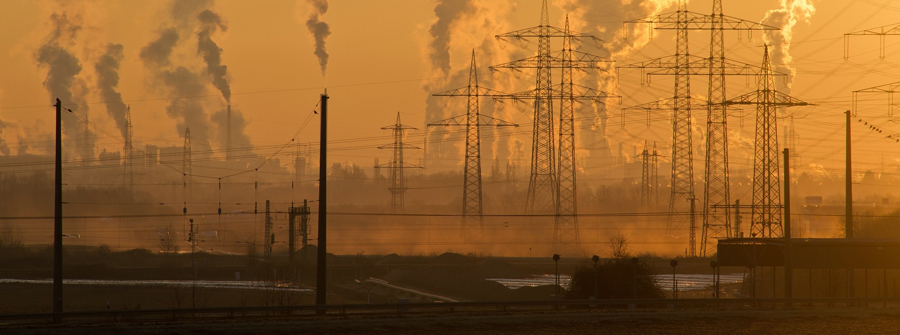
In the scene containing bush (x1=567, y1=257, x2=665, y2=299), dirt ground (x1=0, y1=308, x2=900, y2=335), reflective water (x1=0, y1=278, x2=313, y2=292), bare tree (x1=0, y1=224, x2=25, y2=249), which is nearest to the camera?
dirt ground (x1=0, y1=308, x2=900, y2=335)

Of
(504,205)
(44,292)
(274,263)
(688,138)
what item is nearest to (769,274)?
(688,138)

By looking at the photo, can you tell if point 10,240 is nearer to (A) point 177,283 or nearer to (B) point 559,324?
(A) point 177,283

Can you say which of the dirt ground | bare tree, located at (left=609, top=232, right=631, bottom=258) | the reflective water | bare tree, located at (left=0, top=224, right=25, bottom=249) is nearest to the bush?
bare tree, located at (left=609, top=232, right=631, bottom=258)

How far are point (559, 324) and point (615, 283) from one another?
62.3 feet

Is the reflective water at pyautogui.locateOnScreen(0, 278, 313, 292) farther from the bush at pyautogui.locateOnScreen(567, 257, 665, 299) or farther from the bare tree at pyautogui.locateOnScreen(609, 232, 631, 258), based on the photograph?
the bush at pyautogui.locateOnScreen(567, 257, 665, 299)

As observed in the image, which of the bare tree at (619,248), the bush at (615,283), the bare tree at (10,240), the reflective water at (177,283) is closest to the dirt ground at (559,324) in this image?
the bush at (615,283)

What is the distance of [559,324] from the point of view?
33.0 metres

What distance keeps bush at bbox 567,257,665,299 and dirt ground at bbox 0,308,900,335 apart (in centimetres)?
1292

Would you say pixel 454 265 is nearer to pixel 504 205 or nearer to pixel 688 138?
pixel 688 138

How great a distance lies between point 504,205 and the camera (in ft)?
643

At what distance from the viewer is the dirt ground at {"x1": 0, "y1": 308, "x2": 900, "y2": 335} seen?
98.6 ft

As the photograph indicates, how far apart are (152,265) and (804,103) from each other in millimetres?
61085

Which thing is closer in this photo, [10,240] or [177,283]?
[177,283]

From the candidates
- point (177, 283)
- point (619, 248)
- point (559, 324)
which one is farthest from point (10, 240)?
point (559, 324)
